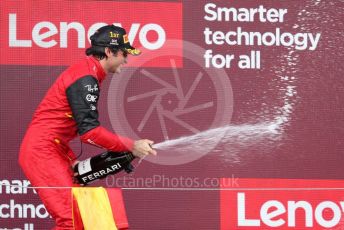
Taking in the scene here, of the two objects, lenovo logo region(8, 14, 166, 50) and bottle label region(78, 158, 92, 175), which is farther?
lenovo logo region(8, 14, 166, 50)

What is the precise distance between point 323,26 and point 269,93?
1.97ft

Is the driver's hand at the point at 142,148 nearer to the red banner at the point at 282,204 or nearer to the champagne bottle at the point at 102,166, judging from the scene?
the champagne bottle at the point at 102,166

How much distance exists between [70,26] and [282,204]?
6.14 ft

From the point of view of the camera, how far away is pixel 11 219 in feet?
18.7

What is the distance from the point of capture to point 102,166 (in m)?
4.76

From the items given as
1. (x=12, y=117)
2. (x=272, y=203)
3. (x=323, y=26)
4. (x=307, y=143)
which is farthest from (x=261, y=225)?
(x=12, y=117)

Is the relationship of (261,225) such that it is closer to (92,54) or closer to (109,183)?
(109,183)

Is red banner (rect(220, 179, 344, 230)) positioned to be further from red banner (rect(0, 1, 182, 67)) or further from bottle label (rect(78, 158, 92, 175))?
bottle label (rect(78, 158, 92, 175))

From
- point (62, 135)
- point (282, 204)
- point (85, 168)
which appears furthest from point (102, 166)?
point (282, 204)

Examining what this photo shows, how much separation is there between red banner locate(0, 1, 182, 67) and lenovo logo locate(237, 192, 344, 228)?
3.67 feet

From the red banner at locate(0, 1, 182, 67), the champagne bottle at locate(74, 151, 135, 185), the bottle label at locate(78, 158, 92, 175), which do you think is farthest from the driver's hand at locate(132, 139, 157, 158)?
the red banner at locate(0, 1, 182, 67)

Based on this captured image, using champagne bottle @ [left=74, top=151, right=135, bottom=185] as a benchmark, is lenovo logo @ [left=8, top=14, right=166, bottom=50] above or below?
above

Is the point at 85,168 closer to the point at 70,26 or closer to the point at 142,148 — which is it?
the point at 142,148

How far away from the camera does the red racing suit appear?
14.8 ft
